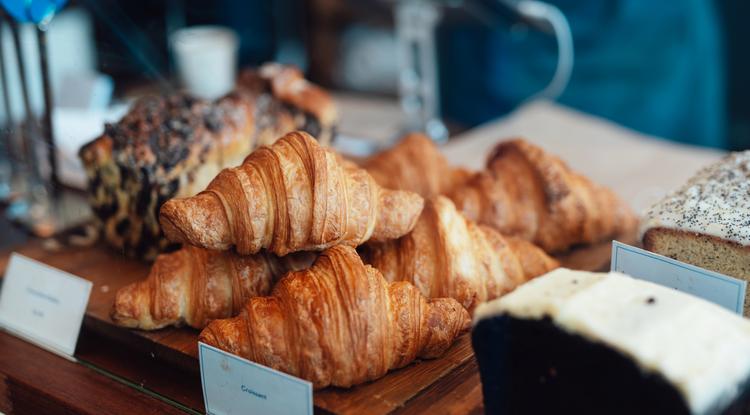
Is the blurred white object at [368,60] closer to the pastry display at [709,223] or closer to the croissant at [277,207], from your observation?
the pastry display at [709,223]

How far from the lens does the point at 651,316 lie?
0.81 meters

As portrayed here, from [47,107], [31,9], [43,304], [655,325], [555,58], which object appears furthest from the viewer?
[555,58]

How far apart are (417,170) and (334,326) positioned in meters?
0.61

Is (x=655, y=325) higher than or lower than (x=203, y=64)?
higher

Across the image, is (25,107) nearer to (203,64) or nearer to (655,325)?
(203,64)

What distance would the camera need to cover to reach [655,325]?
79 cm

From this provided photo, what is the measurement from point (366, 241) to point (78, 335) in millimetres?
481

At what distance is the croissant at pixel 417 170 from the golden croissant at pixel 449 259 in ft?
0.92

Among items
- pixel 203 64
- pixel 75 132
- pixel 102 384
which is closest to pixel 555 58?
pixel 203 64

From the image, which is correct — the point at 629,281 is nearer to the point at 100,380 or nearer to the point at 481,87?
the point at 100,380

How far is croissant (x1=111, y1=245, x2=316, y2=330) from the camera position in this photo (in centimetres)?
116

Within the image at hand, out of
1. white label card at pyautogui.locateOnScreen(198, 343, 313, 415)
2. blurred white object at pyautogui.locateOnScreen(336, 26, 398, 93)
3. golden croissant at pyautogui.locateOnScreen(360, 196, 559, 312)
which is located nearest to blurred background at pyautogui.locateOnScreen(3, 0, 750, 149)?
blurred white object at pyautogui.locateOnScreen(336, 26, 398, 93)

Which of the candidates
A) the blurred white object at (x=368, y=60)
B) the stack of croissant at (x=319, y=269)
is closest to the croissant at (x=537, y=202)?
the stack of croissant at (x=319, y=269)

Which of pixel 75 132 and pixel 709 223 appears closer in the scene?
pixel 709 223
